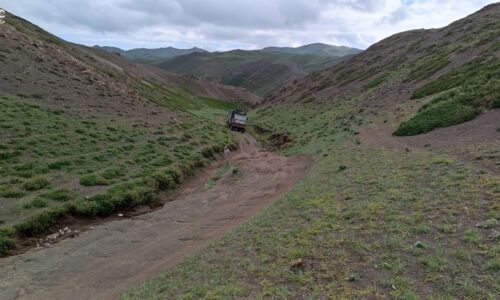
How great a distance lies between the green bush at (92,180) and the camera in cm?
2312

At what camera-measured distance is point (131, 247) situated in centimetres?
1689

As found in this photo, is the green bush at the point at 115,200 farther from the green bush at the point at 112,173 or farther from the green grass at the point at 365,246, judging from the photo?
the green grass at the point at 365,246

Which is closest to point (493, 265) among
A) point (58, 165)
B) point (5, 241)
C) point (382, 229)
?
point (382, 229)

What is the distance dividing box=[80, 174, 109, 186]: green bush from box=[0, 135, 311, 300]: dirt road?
402 cm

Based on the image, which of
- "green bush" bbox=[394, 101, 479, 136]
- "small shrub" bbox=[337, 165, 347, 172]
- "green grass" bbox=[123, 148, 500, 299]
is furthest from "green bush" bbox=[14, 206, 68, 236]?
"green bush" bbox=[394, 101, 479, 136]

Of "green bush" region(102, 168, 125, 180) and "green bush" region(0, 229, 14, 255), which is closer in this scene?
"green bush" region(0, 229, 14, 255)

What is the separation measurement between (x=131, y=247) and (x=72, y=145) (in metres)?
16.0

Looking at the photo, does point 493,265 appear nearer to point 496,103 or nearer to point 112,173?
point 112,173

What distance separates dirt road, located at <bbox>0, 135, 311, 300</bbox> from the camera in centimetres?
1320

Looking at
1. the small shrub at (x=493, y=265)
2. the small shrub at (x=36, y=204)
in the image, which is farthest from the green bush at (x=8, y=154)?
the small shrub at (x=493, y=265)

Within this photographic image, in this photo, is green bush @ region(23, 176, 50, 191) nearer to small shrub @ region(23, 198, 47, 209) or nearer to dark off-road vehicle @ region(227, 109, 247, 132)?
small shrub @ region(23, 198, 47, 209)

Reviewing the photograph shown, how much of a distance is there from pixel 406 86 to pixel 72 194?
→ 42872 mm

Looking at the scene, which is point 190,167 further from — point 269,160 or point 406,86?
point 406,86

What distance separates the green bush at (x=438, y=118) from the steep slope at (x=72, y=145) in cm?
1707
